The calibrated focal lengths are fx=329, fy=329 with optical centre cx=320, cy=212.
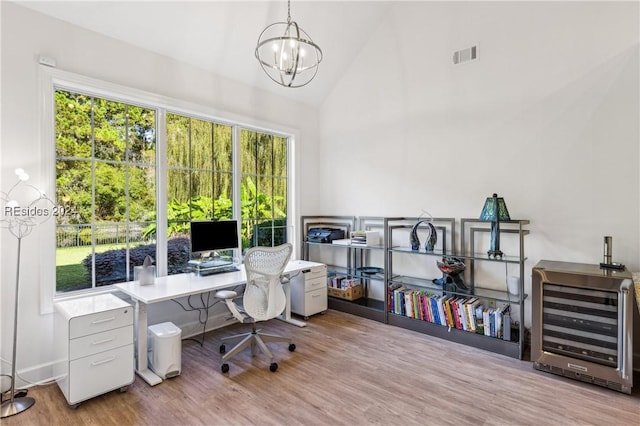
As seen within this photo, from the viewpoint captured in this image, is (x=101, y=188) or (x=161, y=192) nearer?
(x=101, y=188)

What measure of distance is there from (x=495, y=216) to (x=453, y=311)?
105cm

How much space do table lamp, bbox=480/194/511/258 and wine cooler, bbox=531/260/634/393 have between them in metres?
0.43

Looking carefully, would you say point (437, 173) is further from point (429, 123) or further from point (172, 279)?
point (172, 279)

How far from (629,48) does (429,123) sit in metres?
1.78

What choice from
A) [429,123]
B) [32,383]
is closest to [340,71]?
[429,123]

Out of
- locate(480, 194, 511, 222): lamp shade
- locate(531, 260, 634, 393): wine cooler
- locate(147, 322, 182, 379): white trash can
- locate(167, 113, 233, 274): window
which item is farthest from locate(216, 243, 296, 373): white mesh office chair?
locate(531, 260, 634, 393): wine cooler

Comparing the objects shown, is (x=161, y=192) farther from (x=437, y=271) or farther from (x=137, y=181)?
(x=437, y=271)

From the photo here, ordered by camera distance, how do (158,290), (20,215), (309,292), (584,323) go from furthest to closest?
(309,292) → (158,290) → (584,323) → (20,215)

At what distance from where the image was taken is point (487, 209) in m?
3.20

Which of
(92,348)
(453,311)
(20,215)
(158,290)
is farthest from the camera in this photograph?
(453,311)

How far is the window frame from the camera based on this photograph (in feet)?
8.60

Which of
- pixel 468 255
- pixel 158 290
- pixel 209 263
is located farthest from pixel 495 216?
pixel 158 290

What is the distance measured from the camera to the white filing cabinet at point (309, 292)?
13.0 ft

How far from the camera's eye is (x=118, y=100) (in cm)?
Answer: 310
